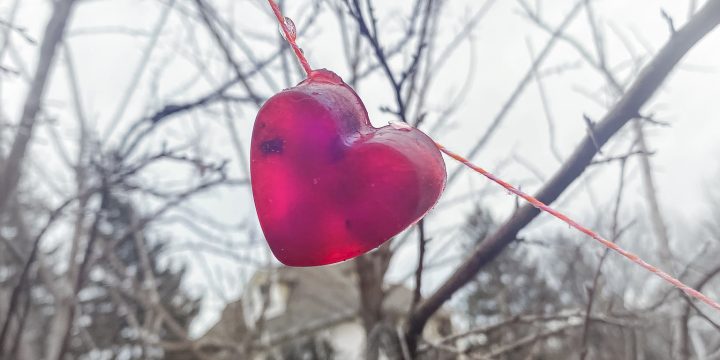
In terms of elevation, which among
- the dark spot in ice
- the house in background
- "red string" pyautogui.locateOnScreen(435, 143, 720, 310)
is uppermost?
the dark spot in ice

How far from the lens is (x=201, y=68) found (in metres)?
3.70

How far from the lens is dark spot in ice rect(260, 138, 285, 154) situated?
2.48ft

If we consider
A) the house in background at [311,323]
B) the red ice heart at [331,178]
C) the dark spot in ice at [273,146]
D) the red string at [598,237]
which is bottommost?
the house in background at [311,323]

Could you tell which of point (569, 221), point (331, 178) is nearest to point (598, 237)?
point (569, 221)

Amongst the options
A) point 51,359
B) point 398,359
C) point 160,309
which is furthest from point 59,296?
point 398,359

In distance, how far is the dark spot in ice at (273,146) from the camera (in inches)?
29.7

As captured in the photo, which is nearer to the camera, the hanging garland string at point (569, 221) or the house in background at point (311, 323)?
the hanging garland string at point (569, 221)

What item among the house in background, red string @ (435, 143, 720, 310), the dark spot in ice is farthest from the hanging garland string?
the house in background

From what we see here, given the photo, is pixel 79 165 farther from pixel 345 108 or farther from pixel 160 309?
pixel 345 108

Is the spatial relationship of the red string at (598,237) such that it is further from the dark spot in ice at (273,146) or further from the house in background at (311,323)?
the house in background at (311,323)

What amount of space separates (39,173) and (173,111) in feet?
9.13

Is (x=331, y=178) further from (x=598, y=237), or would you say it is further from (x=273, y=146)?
(x=598, y=237)

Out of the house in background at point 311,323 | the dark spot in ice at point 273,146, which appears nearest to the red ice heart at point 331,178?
the dark spot in ice at point 273,146

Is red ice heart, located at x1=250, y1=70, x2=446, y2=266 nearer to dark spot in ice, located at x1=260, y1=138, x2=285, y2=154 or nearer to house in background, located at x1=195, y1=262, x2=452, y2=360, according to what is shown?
dark spot in ice, located at x1=260, y1=138, x2=285, y2=154
